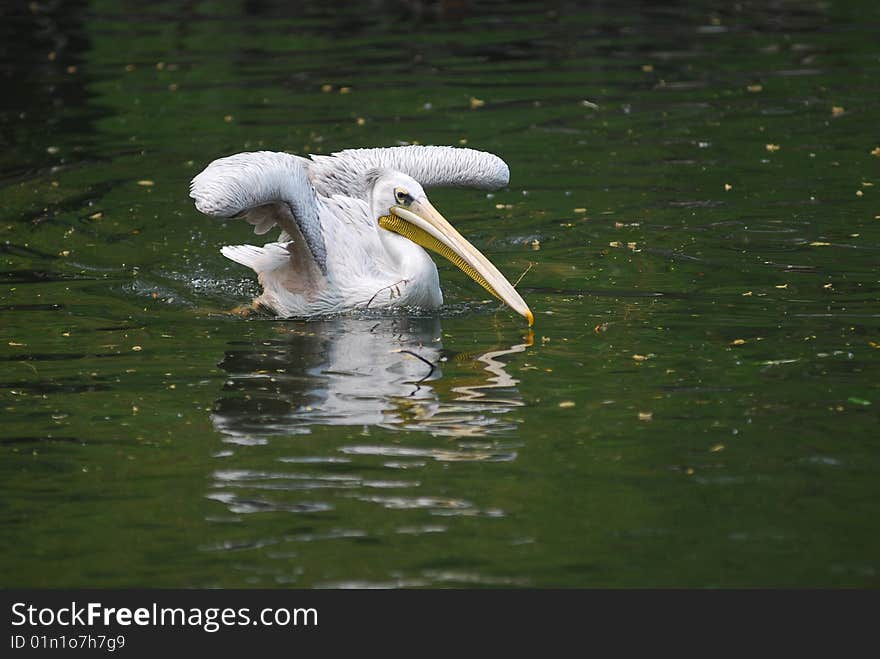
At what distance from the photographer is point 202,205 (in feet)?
25.4

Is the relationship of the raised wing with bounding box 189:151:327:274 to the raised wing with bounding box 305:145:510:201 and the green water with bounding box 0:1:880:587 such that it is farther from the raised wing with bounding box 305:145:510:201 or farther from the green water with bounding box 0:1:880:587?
the raised wing with bounding box 305:145:510:201

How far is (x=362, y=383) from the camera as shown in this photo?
7.09m

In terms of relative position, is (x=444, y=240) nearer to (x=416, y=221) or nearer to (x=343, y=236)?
(x=416, y=221)

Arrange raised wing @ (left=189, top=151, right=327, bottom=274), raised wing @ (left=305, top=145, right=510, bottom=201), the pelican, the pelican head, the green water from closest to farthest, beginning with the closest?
the green water → raised wing @ (left=189, top=151, right=327, bottom=274) → the pelican → the pelican head → raised wing @ (left=305, top=145, right=510, bottom=201)

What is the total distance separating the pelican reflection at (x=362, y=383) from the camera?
656 centimetres

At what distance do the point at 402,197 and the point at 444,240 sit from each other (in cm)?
35

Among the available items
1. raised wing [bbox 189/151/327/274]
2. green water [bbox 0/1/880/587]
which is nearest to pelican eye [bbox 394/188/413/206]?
→ raised wing [bbox 189/151/327/274]

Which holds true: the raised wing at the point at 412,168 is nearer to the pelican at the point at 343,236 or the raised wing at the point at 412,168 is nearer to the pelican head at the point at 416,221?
the pelican at the point at 343,236

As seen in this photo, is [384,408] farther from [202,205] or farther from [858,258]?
[858,258]

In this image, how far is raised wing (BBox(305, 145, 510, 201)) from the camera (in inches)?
357

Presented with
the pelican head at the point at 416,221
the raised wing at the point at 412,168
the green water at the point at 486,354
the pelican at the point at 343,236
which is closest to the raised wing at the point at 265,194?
the pelican at the point at 343,236

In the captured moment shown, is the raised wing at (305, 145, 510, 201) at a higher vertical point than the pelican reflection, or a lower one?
higher

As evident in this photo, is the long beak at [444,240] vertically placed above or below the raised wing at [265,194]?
below

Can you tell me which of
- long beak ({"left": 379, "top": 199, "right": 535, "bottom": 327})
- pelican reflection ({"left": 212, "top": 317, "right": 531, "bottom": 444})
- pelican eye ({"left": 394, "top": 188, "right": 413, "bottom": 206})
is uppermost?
pelican eye ({"left": 394, "top": 188, "right": 413, "bottom": 206})
